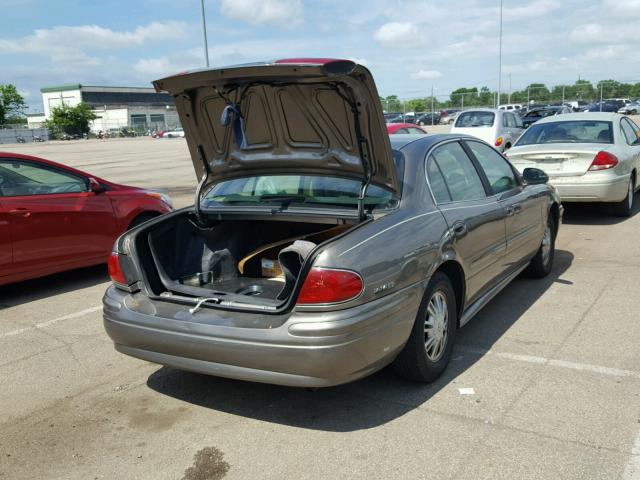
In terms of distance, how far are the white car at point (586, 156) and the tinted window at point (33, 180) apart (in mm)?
5905

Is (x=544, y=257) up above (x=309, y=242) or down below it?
below

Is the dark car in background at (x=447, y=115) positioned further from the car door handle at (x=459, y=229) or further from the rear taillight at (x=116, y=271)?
the rear taillight at (x=116, y=271)

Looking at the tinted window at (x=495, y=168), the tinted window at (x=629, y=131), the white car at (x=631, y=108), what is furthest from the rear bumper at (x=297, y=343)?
the white car at (x=631, y=108)

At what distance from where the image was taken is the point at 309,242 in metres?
3.65

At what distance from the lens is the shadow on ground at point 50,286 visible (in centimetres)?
623

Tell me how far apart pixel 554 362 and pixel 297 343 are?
197 cm

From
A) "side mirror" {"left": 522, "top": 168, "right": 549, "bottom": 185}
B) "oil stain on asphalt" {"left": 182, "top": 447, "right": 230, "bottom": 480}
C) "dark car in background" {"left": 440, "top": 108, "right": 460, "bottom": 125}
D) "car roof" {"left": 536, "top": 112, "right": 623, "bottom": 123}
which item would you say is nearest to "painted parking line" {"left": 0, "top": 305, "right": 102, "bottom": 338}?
"oil stain on asphalt" {"left": 182, "top": 447, "right": 230, "bottom": 480}

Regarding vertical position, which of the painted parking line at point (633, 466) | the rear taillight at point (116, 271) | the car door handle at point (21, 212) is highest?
the car door handle at point (21, 212)

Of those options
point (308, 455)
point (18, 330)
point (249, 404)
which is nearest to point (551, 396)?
point (308, 455)

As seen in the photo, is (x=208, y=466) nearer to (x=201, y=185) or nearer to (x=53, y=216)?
(x=201, y=185)

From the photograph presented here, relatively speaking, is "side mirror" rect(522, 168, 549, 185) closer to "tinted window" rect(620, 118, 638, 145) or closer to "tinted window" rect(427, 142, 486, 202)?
"tinted window" rect(427, 142, 486, 202)

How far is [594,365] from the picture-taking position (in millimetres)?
4031

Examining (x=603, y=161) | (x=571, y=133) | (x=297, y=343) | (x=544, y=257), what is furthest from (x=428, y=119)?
(x=297, y=343)

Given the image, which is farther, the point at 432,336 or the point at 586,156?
the point at 586,156
